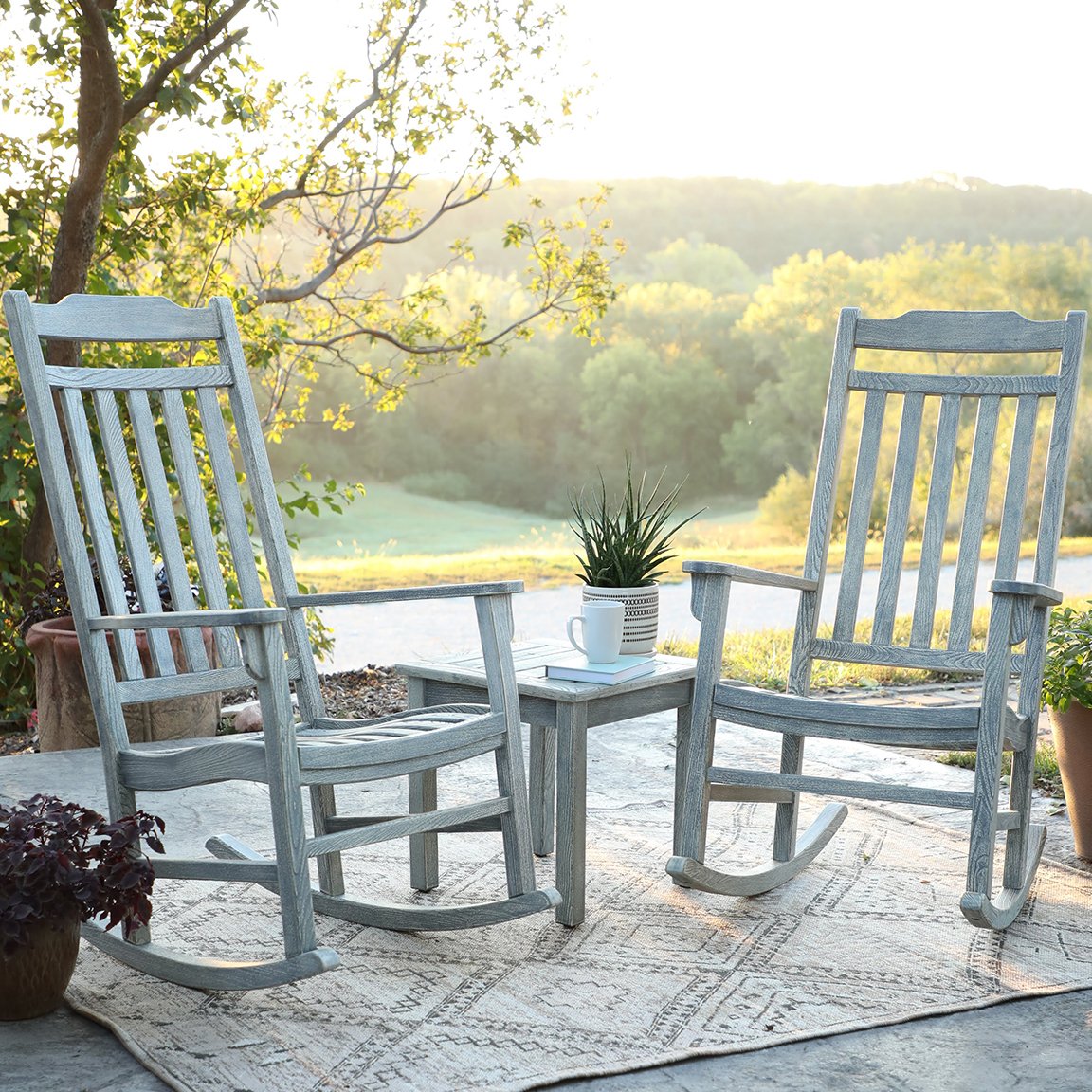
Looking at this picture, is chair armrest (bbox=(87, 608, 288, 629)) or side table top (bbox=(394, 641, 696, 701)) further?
side table top (bbox=(394, 641, 696, 701))

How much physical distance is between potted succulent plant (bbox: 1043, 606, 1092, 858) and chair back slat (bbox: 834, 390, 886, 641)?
407 mm

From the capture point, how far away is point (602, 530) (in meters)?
2.44

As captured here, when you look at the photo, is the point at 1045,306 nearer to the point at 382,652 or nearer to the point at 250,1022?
the point at 382,652

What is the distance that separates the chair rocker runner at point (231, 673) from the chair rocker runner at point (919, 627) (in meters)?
0.40

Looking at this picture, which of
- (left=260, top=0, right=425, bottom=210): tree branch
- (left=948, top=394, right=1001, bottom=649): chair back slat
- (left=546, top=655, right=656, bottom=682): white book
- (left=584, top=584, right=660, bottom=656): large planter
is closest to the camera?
(left=546, top=655, right=656, bottom=682): white book

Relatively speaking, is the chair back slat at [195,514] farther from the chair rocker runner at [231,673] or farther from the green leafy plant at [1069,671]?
the green leafy plant at [1069,671]

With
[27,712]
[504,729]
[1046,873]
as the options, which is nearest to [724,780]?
[504,729]

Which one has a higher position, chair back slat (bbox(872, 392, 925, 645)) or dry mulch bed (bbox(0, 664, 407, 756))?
chair back slat (bbox(872, 392, 925, 645))

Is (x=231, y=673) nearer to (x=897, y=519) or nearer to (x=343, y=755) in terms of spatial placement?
(x=343, y=755)

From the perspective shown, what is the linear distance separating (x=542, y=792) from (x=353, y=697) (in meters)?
1.87

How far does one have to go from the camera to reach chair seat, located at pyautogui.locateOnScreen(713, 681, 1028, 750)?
2.11 meters

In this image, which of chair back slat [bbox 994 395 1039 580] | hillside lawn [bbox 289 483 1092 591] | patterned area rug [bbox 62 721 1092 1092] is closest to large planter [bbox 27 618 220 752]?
patterned area rug [bbox 62 721 1092 1092]

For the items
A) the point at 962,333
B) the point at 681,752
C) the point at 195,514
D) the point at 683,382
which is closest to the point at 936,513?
the point at 962,333

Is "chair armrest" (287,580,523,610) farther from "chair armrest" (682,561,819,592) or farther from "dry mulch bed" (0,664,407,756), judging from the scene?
"dry mulch bed" (0,664,407,756)
